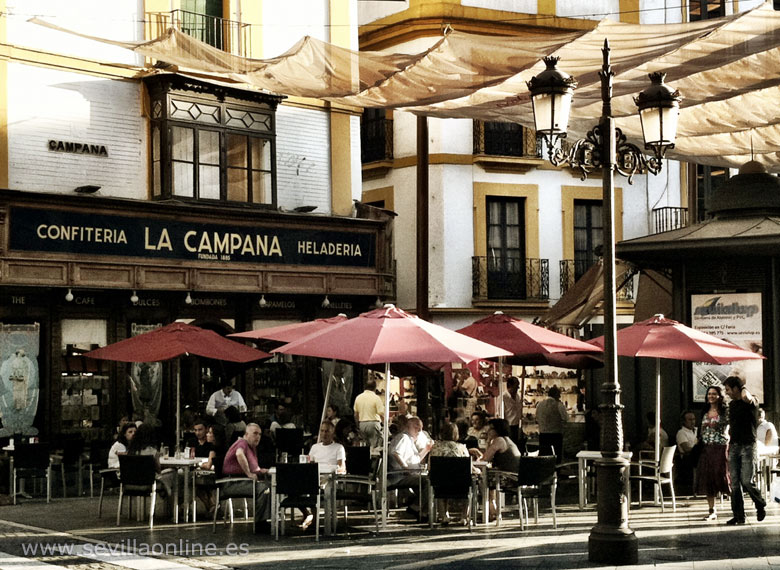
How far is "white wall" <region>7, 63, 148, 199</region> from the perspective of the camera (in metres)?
21.6

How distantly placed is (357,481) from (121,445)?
12.8ft

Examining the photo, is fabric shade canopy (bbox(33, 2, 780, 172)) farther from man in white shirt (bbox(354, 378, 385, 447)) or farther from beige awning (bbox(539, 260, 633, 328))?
man in white shirt (bbox(354, 378, 385, 447))

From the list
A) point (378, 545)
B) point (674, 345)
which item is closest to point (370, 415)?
point (674, 345)

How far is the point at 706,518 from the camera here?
1591 centimetres

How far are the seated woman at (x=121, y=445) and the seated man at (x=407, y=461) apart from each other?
382 centimetres

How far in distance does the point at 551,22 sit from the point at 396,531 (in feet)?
67.6

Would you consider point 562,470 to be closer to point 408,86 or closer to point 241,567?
point 408,86

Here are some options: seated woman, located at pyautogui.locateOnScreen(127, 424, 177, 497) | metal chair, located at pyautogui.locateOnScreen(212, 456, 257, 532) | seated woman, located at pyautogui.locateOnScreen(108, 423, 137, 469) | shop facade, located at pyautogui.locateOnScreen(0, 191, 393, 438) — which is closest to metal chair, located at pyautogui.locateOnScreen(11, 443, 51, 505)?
seated woman, located at pyautogui.locateOnScreen(108, 423, 137, 469)

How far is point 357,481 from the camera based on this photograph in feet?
50.0

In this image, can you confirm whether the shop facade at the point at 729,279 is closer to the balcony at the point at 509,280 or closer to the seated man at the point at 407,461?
the seated man at the point at 407,461

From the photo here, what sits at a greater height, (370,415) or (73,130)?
(73,130)

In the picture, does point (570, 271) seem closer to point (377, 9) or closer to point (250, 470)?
point (377, 9)

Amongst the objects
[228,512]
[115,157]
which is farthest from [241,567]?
[115,157]

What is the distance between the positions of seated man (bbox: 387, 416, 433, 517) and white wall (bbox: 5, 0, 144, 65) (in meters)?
10.5
